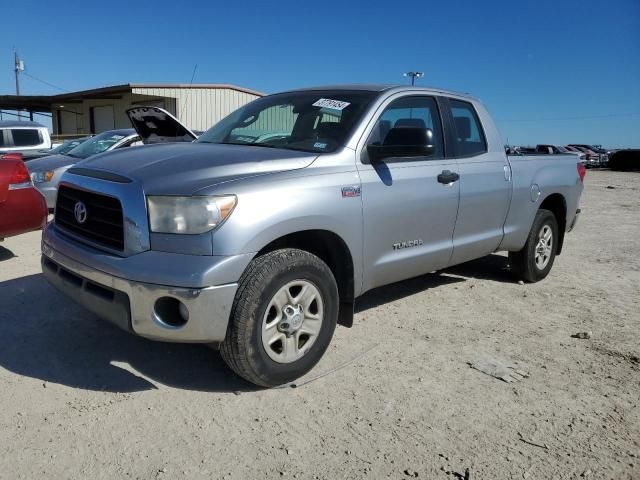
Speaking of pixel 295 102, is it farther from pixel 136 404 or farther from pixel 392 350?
pixel 136 404

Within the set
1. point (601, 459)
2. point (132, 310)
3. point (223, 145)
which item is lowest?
point (601, 459)

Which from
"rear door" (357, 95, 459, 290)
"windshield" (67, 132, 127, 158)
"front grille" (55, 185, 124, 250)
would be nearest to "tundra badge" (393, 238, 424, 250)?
"rear door" (357, 95, 459, 290)

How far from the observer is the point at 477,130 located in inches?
190

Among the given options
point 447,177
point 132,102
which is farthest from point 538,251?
point 132,102

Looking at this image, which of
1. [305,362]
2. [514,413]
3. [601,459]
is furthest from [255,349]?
[601,459]

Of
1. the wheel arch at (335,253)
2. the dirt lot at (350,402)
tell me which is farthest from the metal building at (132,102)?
the wheel arch at (335,253)

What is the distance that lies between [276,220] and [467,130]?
245cm

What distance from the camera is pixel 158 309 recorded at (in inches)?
109

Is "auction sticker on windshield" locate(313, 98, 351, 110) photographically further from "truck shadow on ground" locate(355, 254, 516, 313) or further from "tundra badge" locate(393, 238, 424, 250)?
"truck shadow on ground" locate(355, 254, 516, 313)

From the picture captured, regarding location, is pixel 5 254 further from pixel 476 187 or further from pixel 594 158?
pixel 594 158

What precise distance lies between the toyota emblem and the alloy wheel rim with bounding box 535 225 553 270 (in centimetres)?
427

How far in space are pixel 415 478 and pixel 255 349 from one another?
1052 mm

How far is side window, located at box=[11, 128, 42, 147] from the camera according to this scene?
1195 centimetres

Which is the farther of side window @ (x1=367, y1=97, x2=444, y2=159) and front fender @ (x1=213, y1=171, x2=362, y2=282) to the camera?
side window @ (x1=367, y1=97, x2=444, y2=159)
